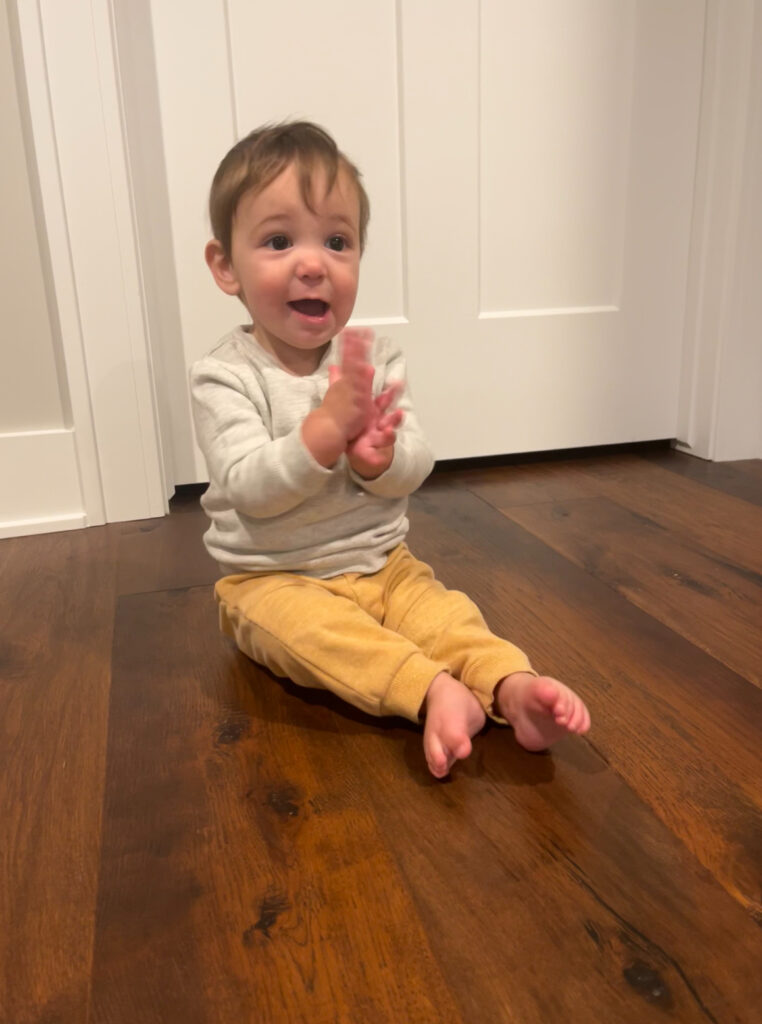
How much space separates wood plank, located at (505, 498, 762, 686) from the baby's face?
46cm

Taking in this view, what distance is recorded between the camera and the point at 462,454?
4.88ft

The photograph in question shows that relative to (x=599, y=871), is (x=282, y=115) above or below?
above

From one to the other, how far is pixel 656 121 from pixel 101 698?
1.29 meters

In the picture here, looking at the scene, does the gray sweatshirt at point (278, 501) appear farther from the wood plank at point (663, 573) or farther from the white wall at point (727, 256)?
the white wall at point (727, 256)

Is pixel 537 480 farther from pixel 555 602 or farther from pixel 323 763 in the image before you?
pixel 323 763

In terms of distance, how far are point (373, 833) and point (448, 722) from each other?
0.33 feet

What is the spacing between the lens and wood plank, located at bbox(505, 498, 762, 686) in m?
0.83

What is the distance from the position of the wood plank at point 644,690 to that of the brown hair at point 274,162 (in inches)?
18.6

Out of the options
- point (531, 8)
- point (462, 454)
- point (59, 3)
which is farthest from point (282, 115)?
point (462, 454)

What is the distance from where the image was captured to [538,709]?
24.3 inches

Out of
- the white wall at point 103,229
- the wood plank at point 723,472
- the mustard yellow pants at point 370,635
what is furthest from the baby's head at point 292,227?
the wood plank at point 723,472

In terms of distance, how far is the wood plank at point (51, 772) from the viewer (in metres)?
0.46

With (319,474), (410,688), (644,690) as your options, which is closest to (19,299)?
(319,474)

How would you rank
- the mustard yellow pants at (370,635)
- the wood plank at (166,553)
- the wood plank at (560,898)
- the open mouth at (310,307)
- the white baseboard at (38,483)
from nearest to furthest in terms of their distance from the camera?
the wood plank at (560,898)
the mustard yellow pants at (370,635)
the open mouth at (310,307)
the wood plank at (166,553)
the white baseboard at (38,483)
